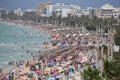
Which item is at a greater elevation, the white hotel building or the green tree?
the white hotel building

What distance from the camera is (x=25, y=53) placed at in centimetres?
4072

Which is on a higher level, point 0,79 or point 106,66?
point 106,66

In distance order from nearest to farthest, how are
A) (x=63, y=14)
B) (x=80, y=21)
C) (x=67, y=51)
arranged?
1. (x=67, y=51)
2. (x=80, y=21)
3. (x=63, y=14)

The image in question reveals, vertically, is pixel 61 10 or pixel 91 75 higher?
pixel 61 10

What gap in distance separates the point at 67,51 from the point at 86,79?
2048 cm

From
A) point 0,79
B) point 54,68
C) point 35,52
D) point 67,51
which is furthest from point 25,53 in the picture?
point 0,79

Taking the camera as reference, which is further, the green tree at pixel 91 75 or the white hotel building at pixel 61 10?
the white hotel building at pixel 61 10

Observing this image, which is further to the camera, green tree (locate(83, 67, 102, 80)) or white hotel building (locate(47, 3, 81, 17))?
white hotel building (locate(47, 3, 81, 17))

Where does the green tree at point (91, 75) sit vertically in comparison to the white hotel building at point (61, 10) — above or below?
below

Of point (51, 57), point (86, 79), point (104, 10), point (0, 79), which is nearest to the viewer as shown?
point (86, 79)

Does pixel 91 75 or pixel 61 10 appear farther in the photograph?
pixel 61 10

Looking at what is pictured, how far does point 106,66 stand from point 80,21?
58.8 m

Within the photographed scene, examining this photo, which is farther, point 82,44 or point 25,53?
point 82,44

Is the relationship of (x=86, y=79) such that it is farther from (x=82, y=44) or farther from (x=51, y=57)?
(x=82, y=44)
